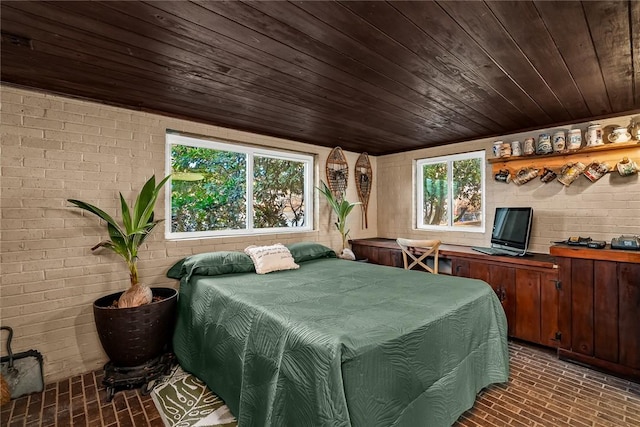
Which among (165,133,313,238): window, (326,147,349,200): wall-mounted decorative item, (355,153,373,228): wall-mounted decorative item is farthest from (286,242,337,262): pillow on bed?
(355,153,373,228): wall-mounted decorative item

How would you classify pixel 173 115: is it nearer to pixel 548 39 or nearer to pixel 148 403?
pixel 148 403

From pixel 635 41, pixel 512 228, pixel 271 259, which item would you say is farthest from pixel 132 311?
pixel 512 228

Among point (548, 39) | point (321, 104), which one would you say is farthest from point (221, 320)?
point (548, 39)

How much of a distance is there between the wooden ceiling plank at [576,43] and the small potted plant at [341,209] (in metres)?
2.68

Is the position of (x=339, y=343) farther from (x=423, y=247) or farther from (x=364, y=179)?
(x=364, y=179)

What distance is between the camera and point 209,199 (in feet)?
11.3

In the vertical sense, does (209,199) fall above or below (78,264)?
above

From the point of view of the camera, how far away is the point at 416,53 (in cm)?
187

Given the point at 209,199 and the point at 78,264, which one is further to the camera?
the point at 209,199

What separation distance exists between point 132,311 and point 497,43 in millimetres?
3023

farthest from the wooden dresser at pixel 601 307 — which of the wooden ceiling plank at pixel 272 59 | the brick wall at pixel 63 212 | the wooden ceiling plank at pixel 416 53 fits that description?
the brick wall at pixel 63 212

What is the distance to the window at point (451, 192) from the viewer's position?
4.10 m

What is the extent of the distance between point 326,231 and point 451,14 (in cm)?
A: 329

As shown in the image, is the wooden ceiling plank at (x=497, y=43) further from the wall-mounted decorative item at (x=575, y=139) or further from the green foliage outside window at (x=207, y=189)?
the green foliage outside window at (x=207, y=189)
